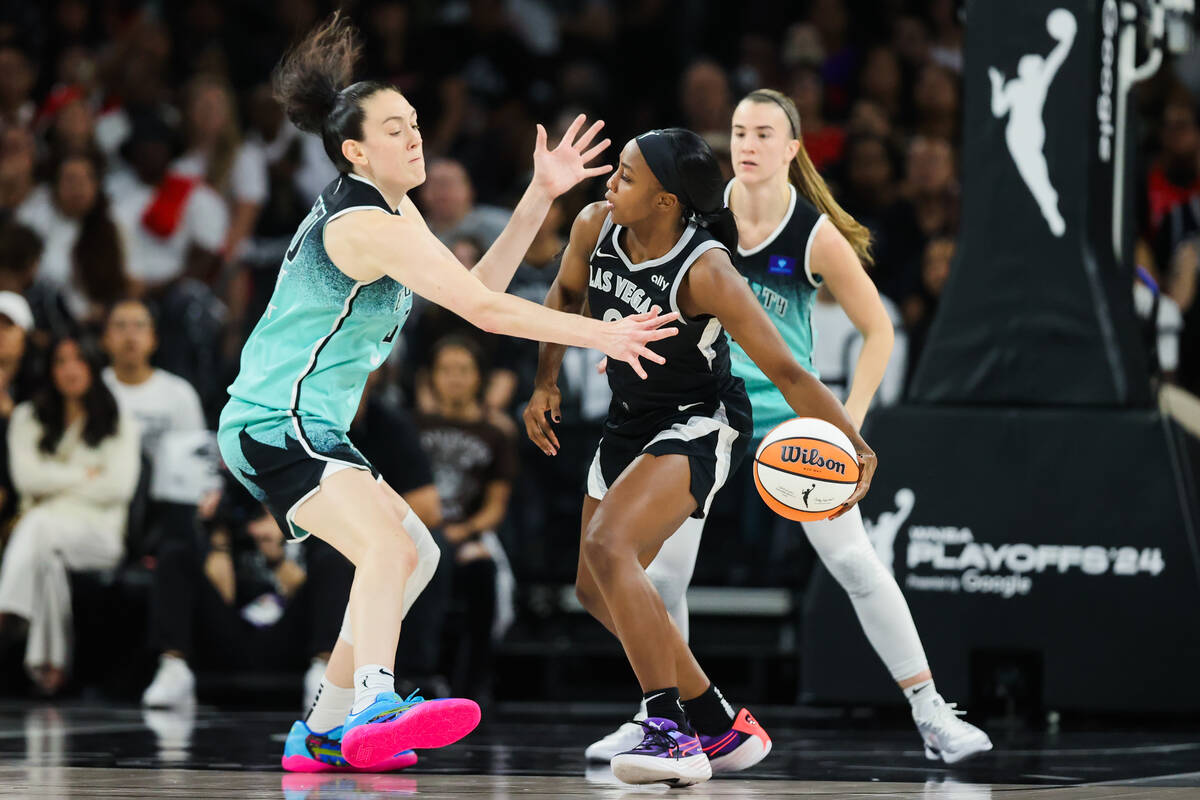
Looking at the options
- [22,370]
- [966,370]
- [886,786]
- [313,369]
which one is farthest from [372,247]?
[22,370]

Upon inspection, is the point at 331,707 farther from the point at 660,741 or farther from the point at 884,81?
the point at 884,81

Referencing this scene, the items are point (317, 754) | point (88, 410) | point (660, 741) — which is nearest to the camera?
point (660, 741)

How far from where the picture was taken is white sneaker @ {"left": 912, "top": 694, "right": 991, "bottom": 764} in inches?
217

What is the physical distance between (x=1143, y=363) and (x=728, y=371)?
2.32 meters

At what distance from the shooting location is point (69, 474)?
872 cm

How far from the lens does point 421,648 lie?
7.72 meters

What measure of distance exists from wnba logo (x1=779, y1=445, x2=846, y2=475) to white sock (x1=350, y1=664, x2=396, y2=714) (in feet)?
4.09

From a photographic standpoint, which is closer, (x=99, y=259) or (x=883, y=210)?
(x=883, y=210)

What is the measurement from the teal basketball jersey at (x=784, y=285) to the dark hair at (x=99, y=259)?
5342 mm

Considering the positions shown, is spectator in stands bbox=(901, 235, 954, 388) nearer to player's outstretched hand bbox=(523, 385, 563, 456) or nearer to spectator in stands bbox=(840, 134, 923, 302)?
spectator in stands bbox=(840, 134, 923, 302)

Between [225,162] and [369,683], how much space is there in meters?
6.60

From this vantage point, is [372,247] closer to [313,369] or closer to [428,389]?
[313,369]

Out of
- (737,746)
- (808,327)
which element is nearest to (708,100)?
(808,327)

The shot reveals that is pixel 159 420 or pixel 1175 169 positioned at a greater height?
pixel 1175 169
